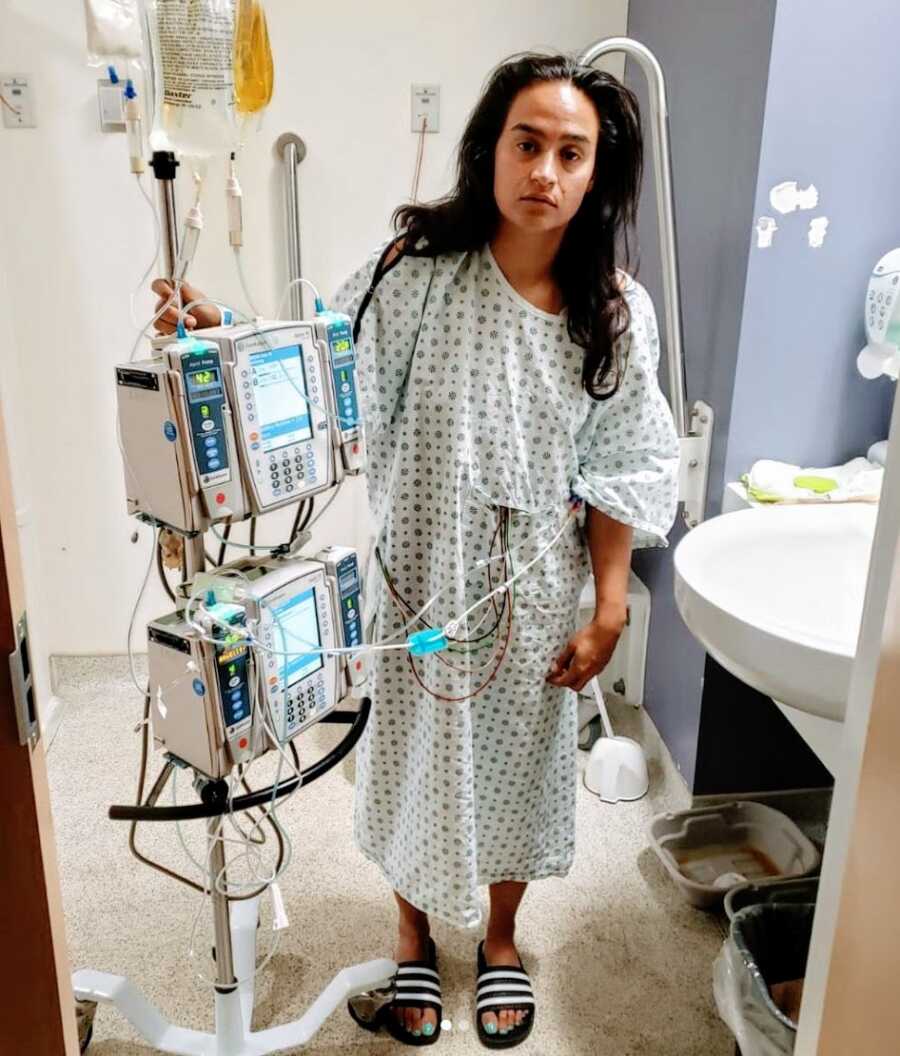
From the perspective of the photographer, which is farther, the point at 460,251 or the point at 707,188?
the point at 707,188

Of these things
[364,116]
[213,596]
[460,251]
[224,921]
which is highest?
[364,116]

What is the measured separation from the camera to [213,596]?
96 cm

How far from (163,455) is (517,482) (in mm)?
482

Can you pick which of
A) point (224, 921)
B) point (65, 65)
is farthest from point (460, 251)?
point (65, 65)

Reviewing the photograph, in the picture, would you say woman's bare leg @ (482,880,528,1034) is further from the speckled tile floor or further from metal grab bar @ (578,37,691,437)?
metal grab bar @ (578,37,691,437)

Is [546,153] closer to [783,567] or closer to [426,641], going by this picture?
[426,641]

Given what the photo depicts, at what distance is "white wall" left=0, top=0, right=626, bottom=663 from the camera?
2.05 metres

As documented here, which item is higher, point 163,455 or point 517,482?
point 163,455

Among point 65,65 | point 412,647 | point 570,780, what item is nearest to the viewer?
point 412,647

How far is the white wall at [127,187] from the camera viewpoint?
2.05 meters

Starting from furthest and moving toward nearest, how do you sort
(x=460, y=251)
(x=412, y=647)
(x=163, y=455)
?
(x=460, y=251) → (x=412, y=647) → (x=163, y=455)

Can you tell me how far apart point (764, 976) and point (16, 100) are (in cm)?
220

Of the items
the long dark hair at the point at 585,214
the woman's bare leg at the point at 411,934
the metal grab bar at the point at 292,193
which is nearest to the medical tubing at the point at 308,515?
the long dark hair at the point at 585,214

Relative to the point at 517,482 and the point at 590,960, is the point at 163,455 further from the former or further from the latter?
the point at 590,960
